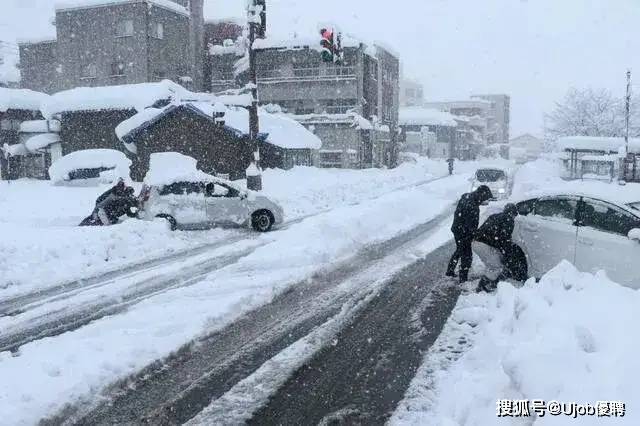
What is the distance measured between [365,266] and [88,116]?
3002cm

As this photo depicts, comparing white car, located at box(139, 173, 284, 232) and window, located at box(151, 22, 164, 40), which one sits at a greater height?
window, located at box(151, 22, 164, 40)

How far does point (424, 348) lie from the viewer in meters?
6.05

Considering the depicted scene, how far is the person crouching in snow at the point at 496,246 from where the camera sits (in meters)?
8.20

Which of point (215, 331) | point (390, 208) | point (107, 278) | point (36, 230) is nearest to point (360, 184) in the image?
point (390, 208)

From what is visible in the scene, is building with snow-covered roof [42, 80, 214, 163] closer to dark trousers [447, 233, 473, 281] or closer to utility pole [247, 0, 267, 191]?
utility pole [247, 0, 267, 191]

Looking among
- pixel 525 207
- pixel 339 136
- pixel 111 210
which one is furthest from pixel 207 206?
pixel 339 136

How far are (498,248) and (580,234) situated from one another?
118 cm

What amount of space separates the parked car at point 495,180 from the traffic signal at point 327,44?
9.50m

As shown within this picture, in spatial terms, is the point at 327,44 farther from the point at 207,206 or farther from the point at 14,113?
the point at 14,113

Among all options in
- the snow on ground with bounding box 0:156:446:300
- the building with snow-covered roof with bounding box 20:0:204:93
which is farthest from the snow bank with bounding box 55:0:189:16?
the snow on ground with bounding box 0:156:446:300

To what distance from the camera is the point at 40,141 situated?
35.9m

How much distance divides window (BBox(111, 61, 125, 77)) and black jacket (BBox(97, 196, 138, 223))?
3576cm

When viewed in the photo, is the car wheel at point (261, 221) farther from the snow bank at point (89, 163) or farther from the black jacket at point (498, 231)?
the snow bank at point (89, 163)

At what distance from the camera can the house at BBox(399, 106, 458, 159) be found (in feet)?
246
